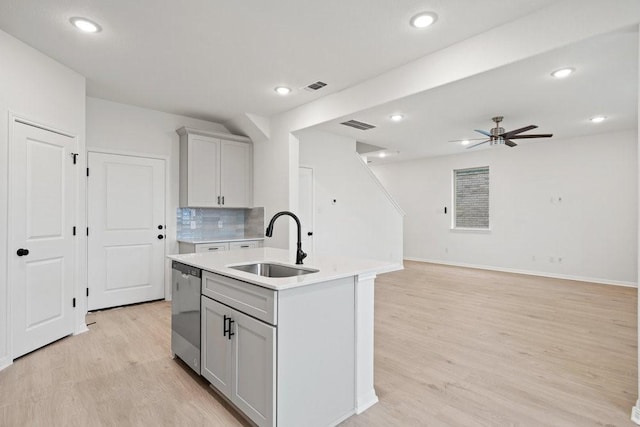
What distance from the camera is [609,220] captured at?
597 centimetres

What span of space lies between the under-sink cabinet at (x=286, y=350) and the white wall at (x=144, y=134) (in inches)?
122

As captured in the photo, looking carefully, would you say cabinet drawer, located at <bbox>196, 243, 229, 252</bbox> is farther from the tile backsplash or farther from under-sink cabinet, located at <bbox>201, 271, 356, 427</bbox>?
under-sink cabinet, located at <bbox>201, 271, 356, 427</bbox>

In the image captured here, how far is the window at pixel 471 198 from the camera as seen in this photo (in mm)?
7676

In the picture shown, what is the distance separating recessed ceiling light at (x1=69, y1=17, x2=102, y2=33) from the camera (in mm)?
2572

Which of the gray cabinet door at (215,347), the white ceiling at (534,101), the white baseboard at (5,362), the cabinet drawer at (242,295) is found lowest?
the white baseboard at (5,362)

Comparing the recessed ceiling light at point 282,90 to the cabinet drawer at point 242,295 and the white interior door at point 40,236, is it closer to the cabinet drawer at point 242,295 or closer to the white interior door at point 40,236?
the white interior door at point 40,236

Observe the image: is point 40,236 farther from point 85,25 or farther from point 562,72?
point 562,72

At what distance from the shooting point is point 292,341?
1.73m

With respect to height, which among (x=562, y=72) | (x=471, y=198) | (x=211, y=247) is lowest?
(x=211, y=247)

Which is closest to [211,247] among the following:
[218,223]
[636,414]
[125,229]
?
[218,223]

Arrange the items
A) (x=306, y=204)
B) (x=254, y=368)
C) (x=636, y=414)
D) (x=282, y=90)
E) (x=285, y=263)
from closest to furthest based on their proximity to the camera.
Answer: (x=254, y=368)
(x=636, y=414)
(x=285, y=263)
(x=282, y=90)
(x=306, y=204)

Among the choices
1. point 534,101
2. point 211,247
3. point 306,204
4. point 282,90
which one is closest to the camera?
point 282,90

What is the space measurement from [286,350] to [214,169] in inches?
147

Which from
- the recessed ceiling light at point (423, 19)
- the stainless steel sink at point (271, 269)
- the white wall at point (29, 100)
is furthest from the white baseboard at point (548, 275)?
the white wall at point (29, 100)
